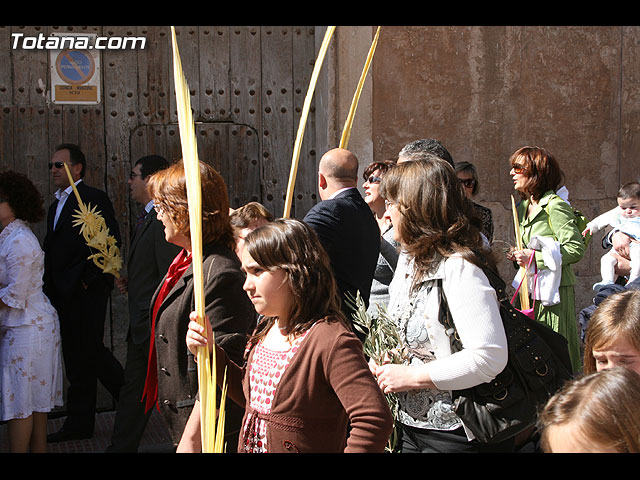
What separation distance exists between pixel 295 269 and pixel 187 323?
0.76 meters

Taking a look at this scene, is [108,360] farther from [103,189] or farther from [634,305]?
[634,305]

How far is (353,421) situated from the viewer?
202 cm

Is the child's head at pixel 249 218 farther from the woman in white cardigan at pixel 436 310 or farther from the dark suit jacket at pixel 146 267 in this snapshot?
the woman in white cardigan at pixel 436 310

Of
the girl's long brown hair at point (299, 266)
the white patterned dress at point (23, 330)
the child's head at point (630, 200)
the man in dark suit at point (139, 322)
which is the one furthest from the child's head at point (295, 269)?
the child's head at point (630, 200)

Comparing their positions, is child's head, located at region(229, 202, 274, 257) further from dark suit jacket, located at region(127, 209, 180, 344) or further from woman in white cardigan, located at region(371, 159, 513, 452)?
woman in white cardigan, located at region(371, 159, 513, 452)

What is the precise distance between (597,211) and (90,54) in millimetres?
4080

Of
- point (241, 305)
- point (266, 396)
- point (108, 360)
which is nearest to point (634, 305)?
point (266, 396)

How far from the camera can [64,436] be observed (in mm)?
5121

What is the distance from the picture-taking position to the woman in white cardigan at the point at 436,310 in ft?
7.45

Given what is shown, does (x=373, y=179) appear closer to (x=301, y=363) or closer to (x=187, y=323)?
(x=187, y=323)

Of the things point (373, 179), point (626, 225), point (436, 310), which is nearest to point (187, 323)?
point (436, 310)

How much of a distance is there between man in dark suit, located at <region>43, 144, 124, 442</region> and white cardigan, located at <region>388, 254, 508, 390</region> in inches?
134

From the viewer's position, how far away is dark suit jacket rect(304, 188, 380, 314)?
3699 millimetres

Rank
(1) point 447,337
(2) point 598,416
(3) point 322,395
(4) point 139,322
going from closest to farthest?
(2) point 598,416, (3) point 322,395, (1) point 447,337, (4) point 139,322
